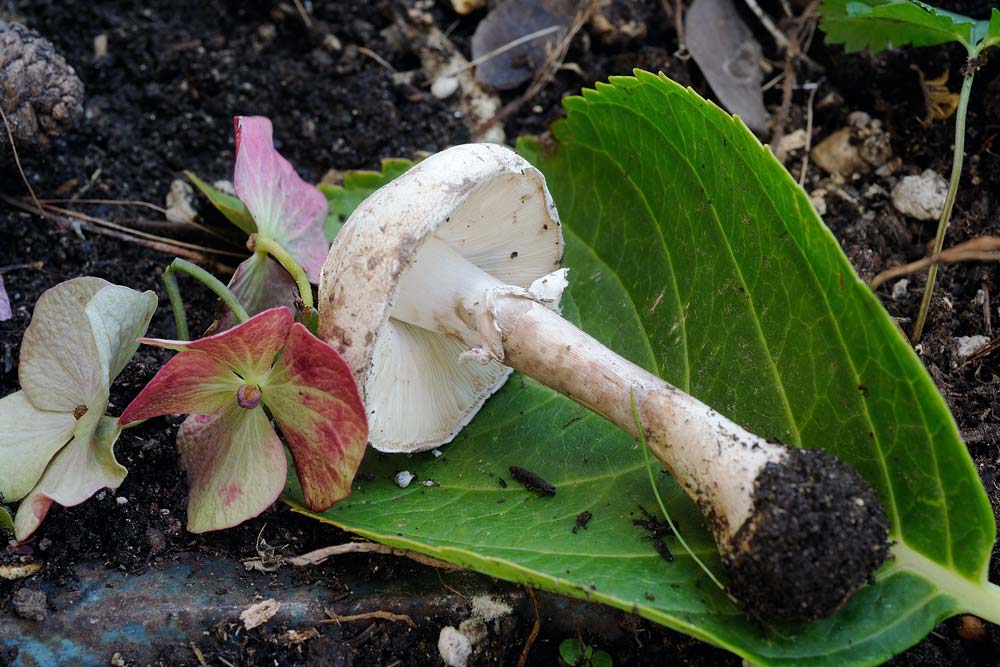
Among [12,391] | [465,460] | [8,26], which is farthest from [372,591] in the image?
[8,26]

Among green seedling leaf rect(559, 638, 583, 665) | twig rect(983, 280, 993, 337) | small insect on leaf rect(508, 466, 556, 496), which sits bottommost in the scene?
green seedling leaf rect(559, 638, 583, 665)

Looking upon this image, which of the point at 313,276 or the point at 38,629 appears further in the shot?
the point at 313,276

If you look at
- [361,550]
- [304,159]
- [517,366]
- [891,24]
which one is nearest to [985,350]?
[891,24]

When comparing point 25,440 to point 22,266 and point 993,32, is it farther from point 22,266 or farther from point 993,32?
point 993,32

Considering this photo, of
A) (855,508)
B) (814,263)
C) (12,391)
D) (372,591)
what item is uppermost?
(814,263)

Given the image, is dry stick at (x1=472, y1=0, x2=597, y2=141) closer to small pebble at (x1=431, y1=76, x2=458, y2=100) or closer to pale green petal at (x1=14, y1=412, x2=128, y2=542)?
small pebble at (x1=431, y1=76, x2=458, y2=100)

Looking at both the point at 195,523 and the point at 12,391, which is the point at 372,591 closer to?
the point at 195,523

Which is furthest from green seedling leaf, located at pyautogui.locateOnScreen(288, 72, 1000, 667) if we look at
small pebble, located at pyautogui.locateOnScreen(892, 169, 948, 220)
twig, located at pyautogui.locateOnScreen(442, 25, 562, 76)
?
small pebble, located at pyautogui.locateOnScreen(892, 169, 948, 220)
